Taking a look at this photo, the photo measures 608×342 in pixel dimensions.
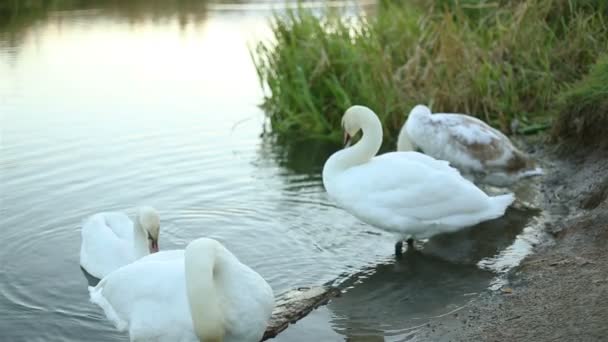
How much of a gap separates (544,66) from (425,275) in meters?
5.13

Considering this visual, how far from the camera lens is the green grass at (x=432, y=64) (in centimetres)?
1079

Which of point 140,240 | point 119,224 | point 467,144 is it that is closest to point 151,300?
point 140,240

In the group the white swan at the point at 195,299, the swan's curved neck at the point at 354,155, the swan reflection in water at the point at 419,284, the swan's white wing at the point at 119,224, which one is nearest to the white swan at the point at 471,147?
the swan reflection in water at the point at 419,284

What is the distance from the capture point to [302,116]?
38.1 ft

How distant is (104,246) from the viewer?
693 centimetres

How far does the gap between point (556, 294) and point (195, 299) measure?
2.40m

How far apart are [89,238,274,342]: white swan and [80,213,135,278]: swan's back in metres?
1.26

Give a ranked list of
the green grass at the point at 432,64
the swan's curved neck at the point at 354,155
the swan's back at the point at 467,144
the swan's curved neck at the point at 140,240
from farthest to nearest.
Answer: the green grass at the point at 432,64
the swan's back at the point at 467,144
the swan's curved neck at the point at 354,155
the swan's curved neck at the point at 140,240

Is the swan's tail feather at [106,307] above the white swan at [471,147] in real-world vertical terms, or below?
below

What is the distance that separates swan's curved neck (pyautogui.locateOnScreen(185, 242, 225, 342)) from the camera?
181 inches

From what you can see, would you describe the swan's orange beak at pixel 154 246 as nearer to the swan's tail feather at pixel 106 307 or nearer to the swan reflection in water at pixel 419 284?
the swan's tail feather at pixel 106 307

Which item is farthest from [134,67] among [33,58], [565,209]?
[565,209]

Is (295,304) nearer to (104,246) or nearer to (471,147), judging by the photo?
(104,246)

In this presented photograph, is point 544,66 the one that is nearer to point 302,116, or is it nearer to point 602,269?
point 302,116
